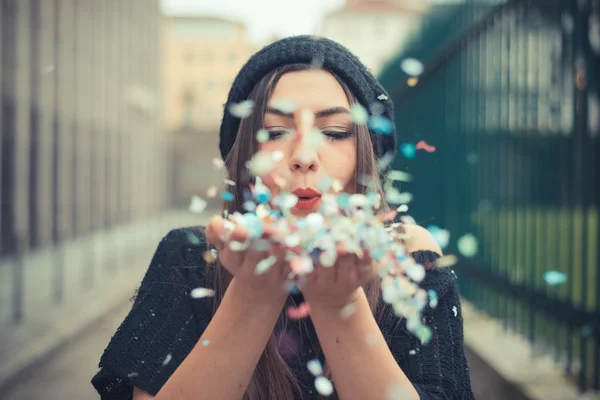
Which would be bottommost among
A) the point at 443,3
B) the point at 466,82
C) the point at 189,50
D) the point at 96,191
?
the point at 96,191

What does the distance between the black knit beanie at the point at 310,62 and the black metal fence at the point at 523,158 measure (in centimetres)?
81

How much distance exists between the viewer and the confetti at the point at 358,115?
5.18 ft

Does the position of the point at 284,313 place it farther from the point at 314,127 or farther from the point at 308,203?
the point at 314,127

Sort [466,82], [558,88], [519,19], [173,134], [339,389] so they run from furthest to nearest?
[173,134], [466,82], [519,19], [558,88], [339,389]

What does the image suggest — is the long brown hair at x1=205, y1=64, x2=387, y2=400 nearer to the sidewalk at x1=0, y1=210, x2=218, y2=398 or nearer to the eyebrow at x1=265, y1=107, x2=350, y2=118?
the eyebrow at x1=265, y1=107, x2=350, y2=118

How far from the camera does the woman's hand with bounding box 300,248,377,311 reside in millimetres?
1063

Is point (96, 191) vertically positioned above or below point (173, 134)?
below

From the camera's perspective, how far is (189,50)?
42344mm

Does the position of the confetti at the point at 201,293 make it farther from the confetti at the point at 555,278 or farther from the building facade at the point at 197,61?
the building facade at the point at 197,61

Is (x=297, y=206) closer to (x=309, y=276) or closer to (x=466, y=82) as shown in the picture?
(x=309, y=276)

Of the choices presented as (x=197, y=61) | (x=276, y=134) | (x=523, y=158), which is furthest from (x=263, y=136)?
(x=197, y=61)

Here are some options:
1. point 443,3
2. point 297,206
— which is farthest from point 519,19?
point 297,206

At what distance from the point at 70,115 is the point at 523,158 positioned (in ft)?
36.1

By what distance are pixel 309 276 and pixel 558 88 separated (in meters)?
2.46
